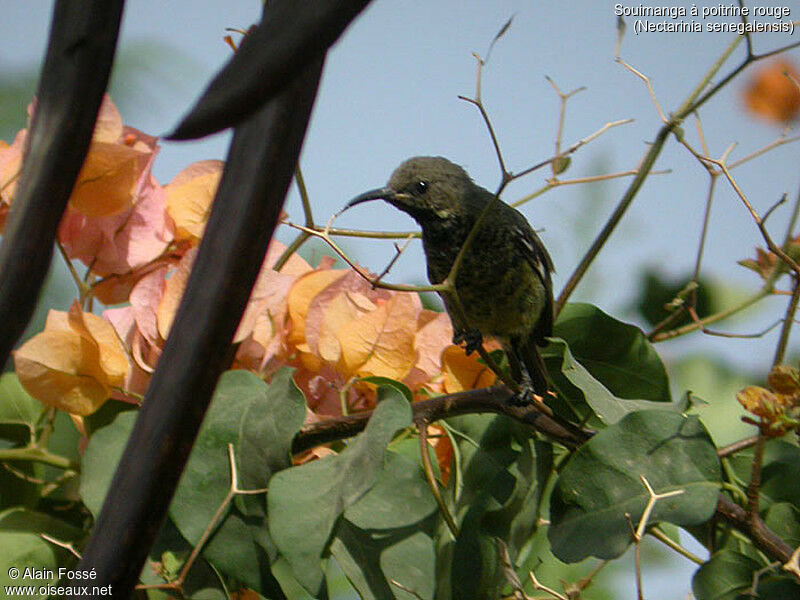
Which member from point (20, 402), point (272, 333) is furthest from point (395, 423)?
point (20, 402)

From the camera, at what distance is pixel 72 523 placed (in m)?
0.48

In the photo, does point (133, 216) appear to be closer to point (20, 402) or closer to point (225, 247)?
point (20, 402)

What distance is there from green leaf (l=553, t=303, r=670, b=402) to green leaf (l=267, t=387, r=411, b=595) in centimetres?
16

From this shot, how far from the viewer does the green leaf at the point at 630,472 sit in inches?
15.7

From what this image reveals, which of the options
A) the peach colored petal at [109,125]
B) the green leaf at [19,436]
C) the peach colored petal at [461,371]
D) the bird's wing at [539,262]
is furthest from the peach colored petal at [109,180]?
the bird's wing at [539,262]

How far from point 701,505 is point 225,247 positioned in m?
0.29

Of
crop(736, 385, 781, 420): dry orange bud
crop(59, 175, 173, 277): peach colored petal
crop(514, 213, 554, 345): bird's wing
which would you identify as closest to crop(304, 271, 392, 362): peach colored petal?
crop(59, 175, 173, 277): peach colored petal

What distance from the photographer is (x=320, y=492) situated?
0.39 meters

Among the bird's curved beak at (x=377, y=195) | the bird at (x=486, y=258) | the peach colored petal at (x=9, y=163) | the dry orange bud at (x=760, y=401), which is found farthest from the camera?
the bird at (x=486, y=258)

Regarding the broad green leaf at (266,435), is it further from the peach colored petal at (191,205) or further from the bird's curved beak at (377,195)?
the bird's curved beak at (377,195)

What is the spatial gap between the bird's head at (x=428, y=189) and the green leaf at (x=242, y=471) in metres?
0.39

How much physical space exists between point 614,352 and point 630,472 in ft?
0.38

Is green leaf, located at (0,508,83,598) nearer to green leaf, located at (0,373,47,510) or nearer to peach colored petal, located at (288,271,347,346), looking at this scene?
green leaf, located at (0,373,47,510)

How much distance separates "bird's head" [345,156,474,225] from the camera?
2.70 ft
